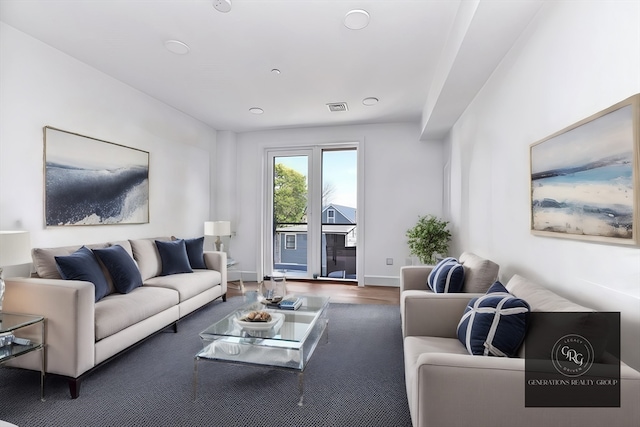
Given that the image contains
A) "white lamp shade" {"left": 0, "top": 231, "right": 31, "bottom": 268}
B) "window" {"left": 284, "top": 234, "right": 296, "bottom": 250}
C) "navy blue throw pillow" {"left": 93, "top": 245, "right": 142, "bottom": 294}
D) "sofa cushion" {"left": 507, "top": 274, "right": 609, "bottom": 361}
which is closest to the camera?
"sofa cushion" {"left": 507, "top": 274, "right": 609, "bottom": 361}

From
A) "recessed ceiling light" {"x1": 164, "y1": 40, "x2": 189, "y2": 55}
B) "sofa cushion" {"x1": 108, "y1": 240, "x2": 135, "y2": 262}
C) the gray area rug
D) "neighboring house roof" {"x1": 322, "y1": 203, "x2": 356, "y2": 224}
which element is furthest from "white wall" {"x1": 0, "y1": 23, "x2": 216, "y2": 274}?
"neighboring house roof" {"x1": 322, "y1": 203, "x2": 356, "y2": 224}

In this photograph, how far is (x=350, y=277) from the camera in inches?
222

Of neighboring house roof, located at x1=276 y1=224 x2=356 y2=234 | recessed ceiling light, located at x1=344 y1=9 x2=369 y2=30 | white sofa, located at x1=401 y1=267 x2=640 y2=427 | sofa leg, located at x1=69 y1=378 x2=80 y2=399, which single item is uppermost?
recessed ceiling light, located at x1=344 y1=9 x2=369 y2=30

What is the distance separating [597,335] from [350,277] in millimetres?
4498

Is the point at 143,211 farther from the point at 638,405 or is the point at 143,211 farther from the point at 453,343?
the point at 638,405

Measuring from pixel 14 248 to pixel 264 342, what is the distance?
5.78 ft

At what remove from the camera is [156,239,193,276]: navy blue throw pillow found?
3.69m

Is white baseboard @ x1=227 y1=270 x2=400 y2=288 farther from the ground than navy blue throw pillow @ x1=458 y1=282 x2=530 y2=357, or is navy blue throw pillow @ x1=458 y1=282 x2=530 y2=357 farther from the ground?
navy blue throw pillow @ x1=458 y1=282 x2=530 y2=357

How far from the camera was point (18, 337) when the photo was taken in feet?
7.02

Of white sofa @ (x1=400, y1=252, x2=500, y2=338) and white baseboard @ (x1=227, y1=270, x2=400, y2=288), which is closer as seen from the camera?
white sofa @ (x1=400, y1=252, x2=500, y2=338)

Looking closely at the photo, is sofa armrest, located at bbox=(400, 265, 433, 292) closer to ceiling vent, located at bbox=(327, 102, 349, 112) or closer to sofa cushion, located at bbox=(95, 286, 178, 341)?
sofa cushion, located at bbox=(95, 286, 178, 341)

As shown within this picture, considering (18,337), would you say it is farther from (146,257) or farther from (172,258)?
(172,258)

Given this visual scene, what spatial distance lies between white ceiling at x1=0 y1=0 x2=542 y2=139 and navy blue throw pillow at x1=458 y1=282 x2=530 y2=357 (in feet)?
5.35

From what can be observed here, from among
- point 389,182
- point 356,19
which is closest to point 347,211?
point 389,182
